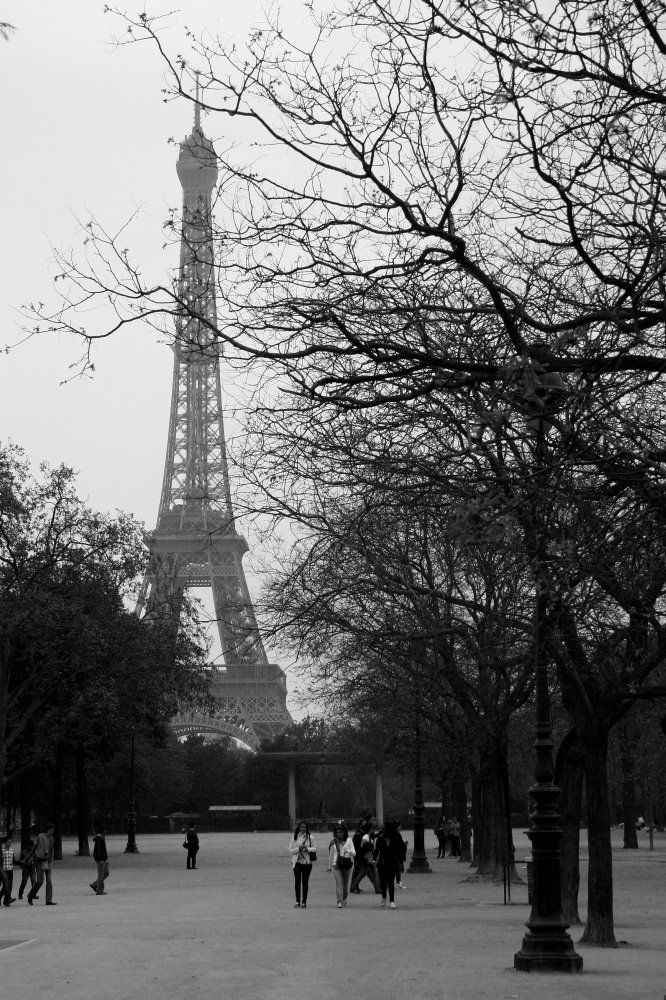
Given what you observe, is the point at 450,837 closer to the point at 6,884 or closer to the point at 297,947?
the point at 6,884

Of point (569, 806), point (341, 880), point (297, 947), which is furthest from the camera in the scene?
point (341, 880)

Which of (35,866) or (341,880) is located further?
(35,866)

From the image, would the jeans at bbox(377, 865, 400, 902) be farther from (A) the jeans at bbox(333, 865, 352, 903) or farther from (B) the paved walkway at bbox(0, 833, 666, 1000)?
(A) the jeans at bbox(333, 865, 352, 903)

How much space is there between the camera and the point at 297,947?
18.2 metres

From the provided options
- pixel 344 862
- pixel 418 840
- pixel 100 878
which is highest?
pixel 344 862

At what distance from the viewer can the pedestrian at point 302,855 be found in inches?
1009

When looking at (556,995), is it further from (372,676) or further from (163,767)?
(163,767)

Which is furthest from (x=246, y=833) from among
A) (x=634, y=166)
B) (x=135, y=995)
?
(x=634, y=166)

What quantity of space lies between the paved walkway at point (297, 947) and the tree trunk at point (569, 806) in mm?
960

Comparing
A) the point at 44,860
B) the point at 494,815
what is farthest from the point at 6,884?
the point at 494,815

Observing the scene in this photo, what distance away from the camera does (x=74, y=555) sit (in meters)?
45.5

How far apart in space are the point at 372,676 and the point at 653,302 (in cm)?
2239

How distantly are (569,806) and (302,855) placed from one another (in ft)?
19.6

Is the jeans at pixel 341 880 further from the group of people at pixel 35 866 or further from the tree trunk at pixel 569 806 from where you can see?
the group of people at pixel 35 866
